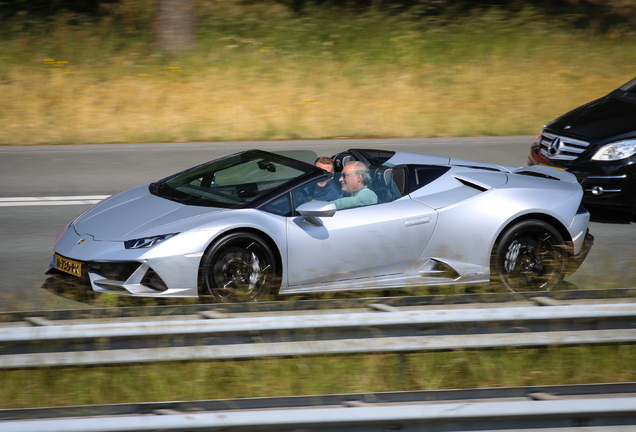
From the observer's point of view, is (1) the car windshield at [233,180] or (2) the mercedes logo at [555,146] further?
(2) the mercedes logo at [555,146]

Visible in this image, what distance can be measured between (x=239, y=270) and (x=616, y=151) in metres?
4.71

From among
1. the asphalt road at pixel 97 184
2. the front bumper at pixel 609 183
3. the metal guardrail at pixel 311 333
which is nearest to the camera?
the metal guardrail at pixel 311 333

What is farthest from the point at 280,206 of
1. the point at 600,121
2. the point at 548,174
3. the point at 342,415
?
the point at 600,121

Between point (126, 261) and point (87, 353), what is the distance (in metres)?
1.17

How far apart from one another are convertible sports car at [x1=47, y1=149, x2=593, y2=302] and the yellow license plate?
15 mm

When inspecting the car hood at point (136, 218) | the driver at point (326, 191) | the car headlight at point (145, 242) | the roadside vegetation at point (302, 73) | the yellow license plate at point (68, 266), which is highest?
the roadside vegetation at point (302, 73)

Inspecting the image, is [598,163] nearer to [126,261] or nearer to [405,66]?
[126,261]

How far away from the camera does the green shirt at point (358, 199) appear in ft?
17.2

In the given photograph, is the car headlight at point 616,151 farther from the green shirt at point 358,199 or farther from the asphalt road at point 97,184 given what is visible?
the green shirt at point 358,199

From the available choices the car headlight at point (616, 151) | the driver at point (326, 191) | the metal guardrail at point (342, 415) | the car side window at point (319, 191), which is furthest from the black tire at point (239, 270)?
the car headlight at point (616, 151)

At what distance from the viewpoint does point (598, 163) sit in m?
7.45

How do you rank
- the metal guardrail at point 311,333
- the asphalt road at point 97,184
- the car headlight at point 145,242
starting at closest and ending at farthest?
the metal guardrail at point 311,333 < the car headlight at point 145,242 < the asphalt road at point 97,184

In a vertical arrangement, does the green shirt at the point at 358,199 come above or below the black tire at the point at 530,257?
above

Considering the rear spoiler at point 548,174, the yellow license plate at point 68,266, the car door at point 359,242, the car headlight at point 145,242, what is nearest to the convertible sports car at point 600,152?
the rear spoiler at point 548,174
